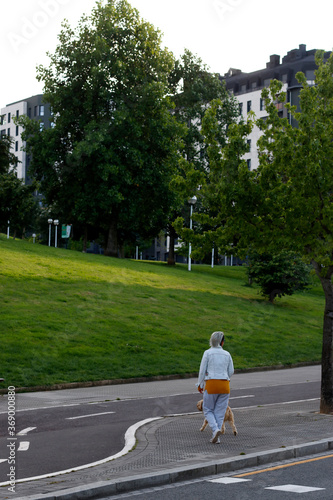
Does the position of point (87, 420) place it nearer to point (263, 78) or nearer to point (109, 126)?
point (109, 126)

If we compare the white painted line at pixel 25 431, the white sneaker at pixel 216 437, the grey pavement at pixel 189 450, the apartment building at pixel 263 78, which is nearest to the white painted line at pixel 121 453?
the grey pavement at pixel 189 450

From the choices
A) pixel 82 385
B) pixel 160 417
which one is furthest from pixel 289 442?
pixel 82 385

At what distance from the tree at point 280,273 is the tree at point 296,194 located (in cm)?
2601

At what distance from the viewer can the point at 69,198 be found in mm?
50969

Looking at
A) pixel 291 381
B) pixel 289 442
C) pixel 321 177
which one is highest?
pixel 321 177

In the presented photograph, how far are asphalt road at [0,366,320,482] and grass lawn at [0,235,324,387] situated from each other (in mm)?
2376

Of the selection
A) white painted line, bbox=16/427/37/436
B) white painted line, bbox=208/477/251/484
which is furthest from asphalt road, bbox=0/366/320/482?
white painted line, bbox=208/477/251/484

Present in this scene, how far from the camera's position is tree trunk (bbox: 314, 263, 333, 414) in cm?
1312

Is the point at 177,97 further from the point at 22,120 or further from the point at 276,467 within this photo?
the point at 276,467

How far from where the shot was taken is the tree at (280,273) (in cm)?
4009


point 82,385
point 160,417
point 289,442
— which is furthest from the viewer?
point 82,385

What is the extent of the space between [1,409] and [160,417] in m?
3.48

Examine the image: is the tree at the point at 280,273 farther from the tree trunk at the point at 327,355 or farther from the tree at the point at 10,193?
the tree trunk at the point at 327,355

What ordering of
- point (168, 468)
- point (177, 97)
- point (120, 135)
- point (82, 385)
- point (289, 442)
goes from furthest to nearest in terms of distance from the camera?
point (177, 97)
point (120, 135)
point (82, 385)
point (289, 442)
point (168, 468)
